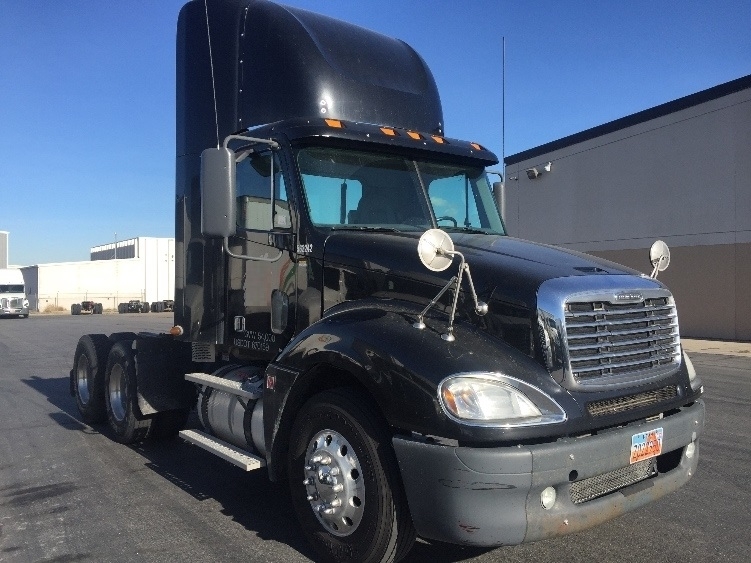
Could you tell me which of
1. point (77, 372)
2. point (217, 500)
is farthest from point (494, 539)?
point (77, 372)

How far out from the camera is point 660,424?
3.81 metres

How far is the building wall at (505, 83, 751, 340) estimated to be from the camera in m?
19.8

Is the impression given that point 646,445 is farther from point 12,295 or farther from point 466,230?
point 12,295

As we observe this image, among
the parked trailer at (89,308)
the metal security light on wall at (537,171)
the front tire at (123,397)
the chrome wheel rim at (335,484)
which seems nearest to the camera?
the chrome wheel rim at (335,484)

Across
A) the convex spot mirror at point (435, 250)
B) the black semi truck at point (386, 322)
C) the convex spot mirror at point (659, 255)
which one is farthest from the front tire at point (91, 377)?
the convex spot mirror at point (659, 255)

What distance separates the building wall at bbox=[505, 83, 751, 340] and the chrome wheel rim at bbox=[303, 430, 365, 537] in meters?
17.3

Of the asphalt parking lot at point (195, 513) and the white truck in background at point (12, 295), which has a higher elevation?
the white truck in background at point (12, 295)

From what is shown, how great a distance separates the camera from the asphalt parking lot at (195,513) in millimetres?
4211

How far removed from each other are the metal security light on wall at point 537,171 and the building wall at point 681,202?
0.26 metres

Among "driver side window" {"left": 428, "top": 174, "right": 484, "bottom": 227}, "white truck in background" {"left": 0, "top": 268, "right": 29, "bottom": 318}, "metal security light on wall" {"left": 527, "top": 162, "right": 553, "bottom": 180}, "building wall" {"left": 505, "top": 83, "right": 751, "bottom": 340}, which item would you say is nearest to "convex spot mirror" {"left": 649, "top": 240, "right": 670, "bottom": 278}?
"driver side window" {"left": 428, "top": 174, "right": 484, "bottom": 227}

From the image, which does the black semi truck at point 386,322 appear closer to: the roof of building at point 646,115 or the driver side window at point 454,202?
the driver side window at point 454,202

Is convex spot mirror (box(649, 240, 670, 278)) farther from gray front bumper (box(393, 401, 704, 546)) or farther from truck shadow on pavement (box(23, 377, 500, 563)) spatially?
truck shadow on pavement (box(23, 377, 500, 563))

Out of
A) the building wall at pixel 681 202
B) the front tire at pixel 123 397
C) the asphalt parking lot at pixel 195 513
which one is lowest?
the asphalt parking lot at pixel 195 513

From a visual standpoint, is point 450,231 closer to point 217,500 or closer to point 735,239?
point 217,500
